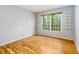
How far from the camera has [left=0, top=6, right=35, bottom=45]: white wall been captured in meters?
3.20

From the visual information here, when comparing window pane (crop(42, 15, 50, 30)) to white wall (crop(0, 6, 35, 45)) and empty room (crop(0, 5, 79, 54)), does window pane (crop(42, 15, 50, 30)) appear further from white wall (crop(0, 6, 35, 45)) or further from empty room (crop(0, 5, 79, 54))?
white wall (crop(0, 6, 35, 45))

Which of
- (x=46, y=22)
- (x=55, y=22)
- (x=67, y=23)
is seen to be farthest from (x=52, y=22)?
(x=67, y=23)

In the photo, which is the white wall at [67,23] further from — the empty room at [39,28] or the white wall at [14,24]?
the white wall at [14,24]

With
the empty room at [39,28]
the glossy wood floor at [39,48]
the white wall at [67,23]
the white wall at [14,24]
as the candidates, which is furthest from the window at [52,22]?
the glossy wood floor at [39,48]

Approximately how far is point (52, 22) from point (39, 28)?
1.12 m

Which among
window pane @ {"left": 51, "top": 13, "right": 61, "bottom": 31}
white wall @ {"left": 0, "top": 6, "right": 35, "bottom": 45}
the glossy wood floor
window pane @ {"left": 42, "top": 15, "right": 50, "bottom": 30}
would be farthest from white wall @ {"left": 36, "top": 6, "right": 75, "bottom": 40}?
white wall @ {"left": 0, "top": 6, "right": 35, "bottom": 45}

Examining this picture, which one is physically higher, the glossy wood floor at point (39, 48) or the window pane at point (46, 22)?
the window pane at point (46, 22)

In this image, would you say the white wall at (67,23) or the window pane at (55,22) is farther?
the window pane at (55,22)

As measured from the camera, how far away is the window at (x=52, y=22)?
187 inches

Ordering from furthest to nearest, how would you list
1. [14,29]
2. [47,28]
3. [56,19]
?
[47,28], [56,19], [14,29]
